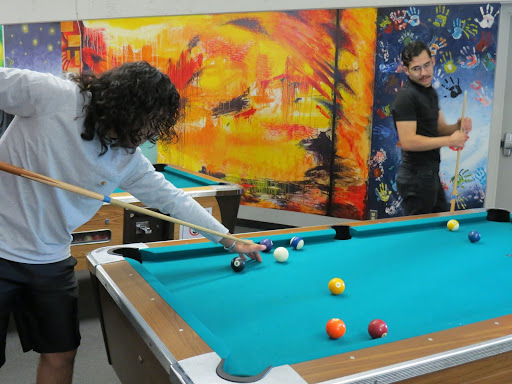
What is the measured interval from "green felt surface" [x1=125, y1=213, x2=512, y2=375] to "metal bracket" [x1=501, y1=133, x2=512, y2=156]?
2132mm

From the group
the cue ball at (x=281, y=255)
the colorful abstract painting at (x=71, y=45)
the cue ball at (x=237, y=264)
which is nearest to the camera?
the cue ball at (x=237, y=264)

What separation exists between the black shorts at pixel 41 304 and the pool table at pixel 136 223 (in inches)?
39.9

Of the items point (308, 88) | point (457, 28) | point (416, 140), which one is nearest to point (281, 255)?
point (416, 140)

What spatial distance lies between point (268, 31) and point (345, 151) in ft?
4.23

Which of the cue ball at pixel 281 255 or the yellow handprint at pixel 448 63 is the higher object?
the yellow handprint at pixel 448 63

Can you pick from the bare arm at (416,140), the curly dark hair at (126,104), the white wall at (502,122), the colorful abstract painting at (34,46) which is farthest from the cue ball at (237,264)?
the colorful abstract painting at (34,46)

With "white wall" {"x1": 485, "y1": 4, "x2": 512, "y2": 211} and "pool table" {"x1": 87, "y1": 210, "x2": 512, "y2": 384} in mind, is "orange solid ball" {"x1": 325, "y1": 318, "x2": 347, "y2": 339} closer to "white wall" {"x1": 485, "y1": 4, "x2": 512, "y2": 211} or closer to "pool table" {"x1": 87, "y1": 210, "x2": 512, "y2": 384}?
Answer: "pool table" {"x1": 87, "y1": 210, "x2": 512, "y2": 384}

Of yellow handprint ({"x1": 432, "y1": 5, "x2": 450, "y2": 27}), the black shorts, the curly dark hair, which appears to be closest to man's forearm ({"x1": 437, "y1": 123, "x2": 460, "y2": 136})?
yellow handprint ({"x1": 432, "y1": 5, "x2": 450, "y2": 27})

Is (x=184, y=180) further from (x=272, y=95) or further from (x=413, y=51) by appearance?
(x=272, y=95)

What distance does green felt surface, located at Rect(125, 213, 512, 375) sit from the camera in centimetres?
118

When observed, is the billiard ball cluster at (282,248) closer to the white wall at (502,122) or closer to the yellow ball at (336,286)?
the yellow ball at (336,286)

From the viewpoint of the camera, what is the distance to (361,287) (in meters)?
1.55

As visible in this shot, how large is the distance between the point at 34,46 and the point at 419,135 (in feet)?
15.8

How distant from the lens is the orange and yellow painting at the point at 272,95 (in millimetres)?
4414
